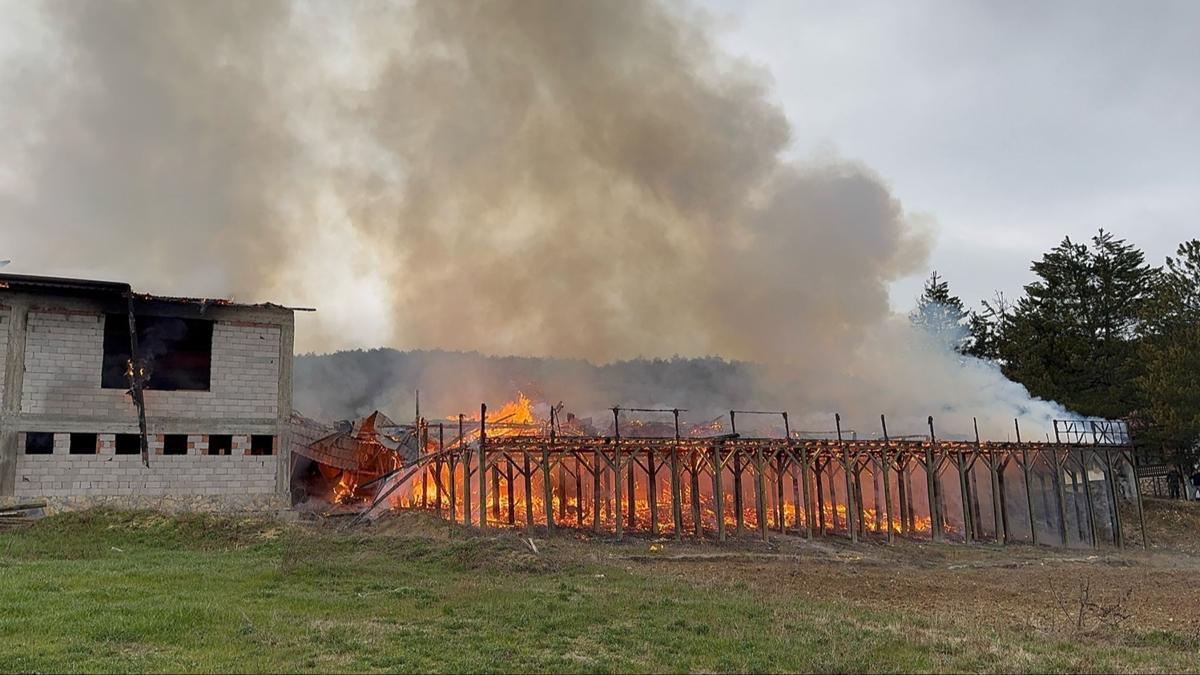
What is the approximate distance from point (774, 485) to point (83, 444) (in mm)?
25743

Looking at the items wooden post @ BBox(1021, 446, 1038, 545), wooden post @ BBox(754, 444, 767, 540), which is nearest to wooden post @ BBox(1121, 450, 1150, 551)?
wooden post @ BBox(1021, 446, 1038, 545)

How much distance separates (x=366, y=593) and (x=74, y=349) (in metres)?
16.7

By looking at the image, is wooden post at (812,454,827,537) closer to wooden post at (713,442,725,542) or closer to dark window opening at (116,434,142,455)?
wooden post at (713,442,725,542)

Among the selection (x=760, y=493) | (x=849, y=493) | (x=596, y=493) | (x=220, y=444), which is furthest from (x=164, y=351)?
(x=849, y=493)

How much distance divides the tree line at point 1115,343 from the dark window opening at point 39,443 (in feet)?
144

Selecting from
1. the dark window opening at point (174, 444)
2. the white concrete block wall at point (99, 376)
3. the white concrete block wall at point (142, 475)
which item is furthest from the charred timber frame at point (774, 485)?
the dark window opening at point (174, 444)

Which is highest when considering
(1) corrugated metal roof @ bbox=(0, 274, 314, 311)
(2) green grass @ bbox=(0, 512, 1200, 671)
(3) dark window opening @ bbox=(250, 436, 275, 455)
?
(1) corrugated metal roof @ bbox=(0, 274, 314, 311)

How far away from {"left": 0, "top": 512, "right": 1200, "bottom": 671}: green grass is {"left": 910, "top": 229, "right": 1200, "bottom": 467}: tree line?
30813 millimetres

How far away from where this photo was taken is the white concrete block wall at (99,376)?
25562 millimetres

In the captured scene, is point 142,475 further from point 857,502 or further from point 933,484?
point 933,484

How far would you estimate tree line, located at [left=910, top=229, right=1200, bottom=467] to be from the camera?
38.2 m

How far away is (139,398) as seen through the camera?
2606 centimetres

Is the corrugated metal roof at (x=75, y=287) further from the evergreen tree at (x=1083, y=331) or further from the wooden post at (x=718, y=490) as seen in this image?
the evergreen tree at (x=1083, y=331)

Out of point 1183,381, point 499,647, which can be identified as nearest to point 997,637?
point 499,647
